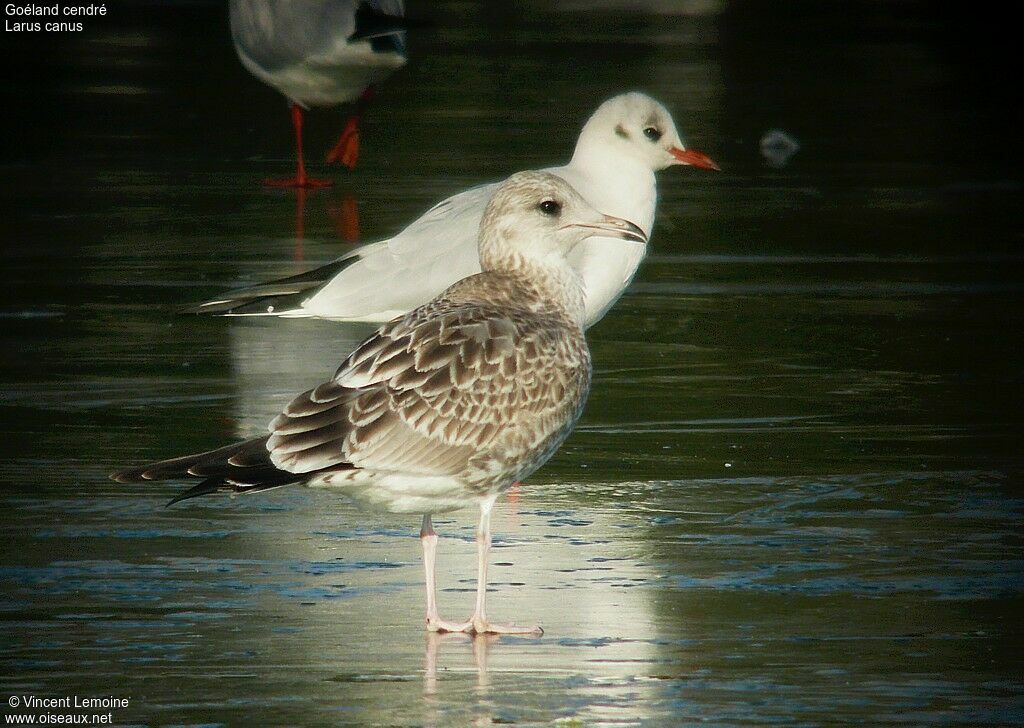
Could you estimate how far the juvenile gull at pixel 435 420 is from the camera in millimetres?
5992

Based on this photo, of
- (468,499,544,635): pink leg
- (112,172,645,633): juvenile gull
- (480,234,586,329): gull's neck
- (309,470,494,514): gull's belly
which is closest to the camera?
(468,499,544,635): pink leg

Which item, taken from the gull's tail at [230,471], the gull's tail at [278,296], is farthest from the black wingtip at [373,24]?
the gull's tail at [230,471]

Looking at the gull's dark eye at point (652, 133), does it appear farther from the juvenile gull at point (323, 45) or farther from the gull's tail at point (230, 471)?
the juvenile gull at point (323, 45)

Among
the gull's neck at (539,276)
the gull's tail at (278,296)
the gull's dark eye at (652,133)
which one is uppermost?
the gull's dark eye at (652,133)

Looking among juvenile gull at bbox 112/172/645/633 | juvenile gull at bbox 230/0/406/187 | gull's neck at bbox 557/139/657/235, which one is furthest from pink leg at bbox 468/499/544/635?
juvenile gull at bbox 230/0/406/187

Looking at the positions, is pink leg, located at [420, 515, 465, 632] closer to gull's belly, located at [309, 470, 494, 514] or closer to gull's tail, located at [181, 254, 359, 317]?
gull's belly, located at [309, 470, 494, 514]

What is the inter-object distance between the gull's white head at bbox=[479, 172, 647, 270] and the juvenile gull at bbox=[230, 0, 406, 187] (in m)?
8.35

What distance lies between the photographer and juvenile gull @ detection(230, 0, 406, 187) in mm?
15430

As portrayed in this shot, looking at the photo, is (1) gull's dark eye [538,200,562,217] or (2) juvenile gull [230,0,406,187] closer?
(1) gull's dark eye [538,200,562,217]

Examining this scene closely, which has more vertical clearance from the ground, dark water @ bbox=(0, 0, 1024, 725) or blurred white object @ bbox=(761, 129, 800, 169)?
blurred white object @ bbox=(761, 129, 800, 169)

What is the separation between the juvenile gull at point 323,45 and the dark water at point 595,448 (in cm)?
71

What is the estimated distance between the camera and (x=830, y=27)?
83.5 ft

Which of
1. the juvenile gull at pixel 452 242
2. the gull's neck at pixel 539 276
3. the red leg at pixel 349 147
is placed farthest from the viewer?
the red leg at pixel 349 147

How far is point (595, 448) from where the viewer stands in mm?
8102
